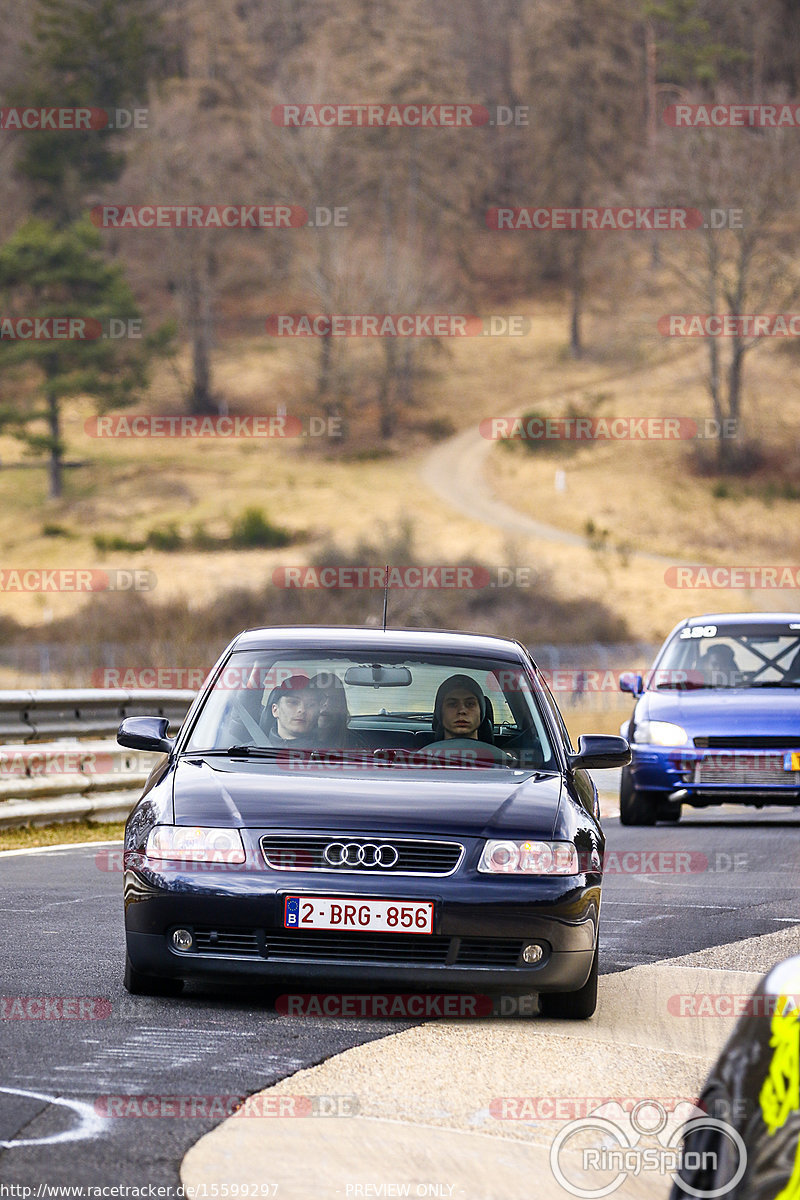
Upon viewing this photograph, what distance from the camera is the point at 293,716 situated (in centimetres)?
793

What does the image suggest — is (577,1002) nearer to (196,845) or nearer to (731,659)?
(196,845)

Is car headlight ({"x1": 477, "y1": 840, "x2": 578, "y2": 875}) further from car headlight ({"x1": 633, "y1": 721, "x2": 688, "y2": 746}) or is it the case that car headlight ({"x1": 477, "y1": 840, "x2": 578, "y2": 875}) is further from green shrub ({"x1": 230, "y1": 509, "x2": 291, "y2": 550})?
green shrub ({"x1": 230, "y1": 509, "x2": 291, "y2": 550})

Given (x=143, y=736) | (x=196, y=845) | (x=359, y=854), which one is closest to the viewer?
(x=359, y=854)

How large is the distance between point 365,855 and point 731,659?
10.5 meters

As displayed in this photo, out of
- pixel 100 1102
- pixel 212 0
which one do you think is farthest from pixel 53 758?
pixel 212 0

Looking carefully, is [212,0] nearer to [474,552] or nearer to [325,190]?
→ [325,190]

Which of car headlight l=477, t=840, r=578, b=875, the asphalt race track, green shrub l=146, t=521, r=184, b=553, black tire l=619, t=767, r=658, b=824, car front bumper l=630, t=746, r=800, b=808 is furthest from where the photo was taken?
green shrub l=146, t=521, r=184, b=553

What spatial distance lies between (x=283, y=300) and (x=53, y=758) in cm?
9198

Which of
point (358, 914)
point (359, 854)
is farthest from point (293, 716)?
point (358, 914)

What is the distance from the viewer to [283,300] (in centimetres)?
10506

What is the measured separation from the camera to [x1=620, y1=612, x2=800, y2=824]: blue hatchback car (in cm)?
1574

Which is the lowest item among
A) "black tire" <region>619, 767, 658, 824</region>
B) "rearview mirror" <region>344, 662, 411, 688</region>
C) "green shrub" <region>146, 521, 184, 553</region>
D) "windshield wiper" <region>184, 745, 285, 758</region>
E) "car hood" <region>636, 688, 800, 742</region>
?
"black tire" <region>619, 767, 658, 824</region>

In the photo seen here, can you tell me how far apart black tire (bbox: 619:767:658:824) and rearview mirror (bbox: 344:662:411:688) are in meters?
8.10

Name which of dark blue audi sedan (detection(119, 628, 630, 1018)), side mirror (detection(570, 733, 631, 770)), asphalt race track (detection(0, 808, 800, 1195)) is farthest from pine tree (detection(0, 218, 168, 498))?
dark blue audi sedan (detection(119, 628, 630, 1018))
